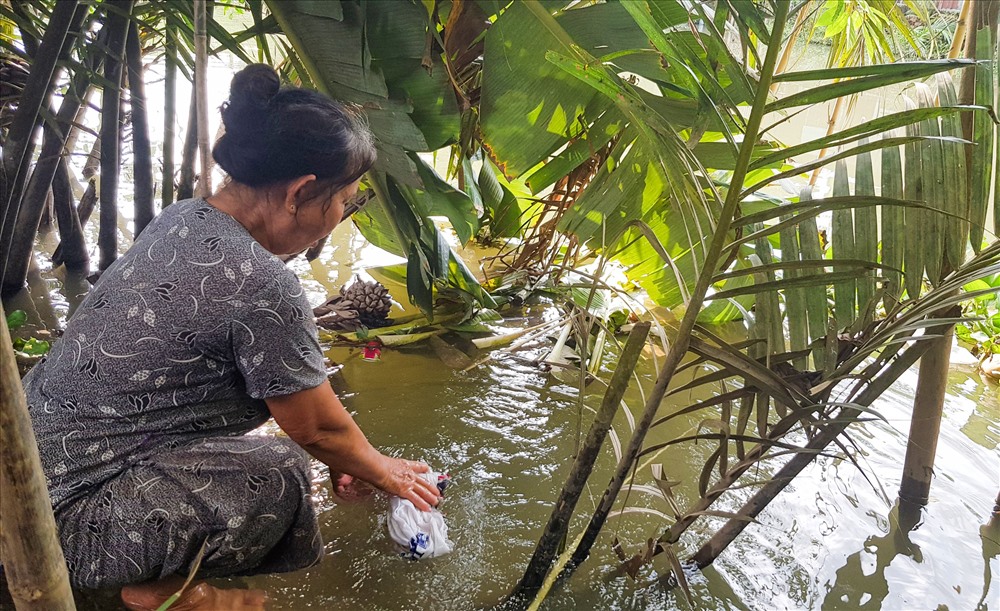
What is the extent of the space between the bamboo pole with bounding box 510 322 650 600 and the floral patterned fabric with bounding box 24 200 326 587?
56 centimetres

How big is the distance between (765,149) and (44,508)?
173 cm

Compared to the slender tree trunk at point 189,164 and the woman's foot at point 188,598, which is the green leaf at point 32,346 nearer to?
the slender tree trunk at point 189,164

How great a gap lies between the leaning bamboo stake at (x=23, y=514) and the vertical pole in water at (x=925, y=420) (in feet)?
5.81

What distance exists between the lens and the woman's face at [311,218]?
1.40 meters

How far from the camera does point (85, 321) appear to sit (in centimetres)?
135

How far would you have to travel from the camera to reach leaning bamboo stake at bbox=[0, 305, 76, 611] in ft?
2.44

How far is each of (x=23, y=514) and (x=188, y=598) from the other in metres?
0.74

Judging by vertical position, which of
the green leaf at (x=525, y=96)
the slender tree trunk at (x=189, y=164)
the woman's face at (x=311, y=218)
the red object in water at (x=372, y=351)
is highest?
the green leaf at (x=525, y=96)

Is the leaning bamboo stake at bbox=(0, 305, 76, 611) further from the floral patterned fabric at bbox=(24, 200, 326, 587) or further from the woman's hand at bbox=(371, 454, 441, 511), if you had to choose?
the woman's hand at bbox=(371, 454, 441, 511)

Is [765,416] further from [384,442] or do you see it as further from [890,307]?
[384,442]

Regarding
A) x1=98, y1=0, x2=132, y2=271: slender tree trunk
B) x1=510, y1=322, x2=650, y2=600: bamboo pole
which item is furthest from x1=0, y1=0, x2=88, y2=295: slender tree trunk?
x1=510, y1=322, x2=650, y2=600: bamboo pole

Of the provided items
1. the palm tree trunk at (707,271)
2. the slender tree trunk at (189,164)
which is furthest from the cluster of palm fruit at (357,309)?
the palm tree trunk at (707,271)

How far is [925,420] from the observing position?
5.93ft

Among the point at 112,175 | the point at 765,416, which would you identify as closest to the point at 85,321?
the point at 765,416
